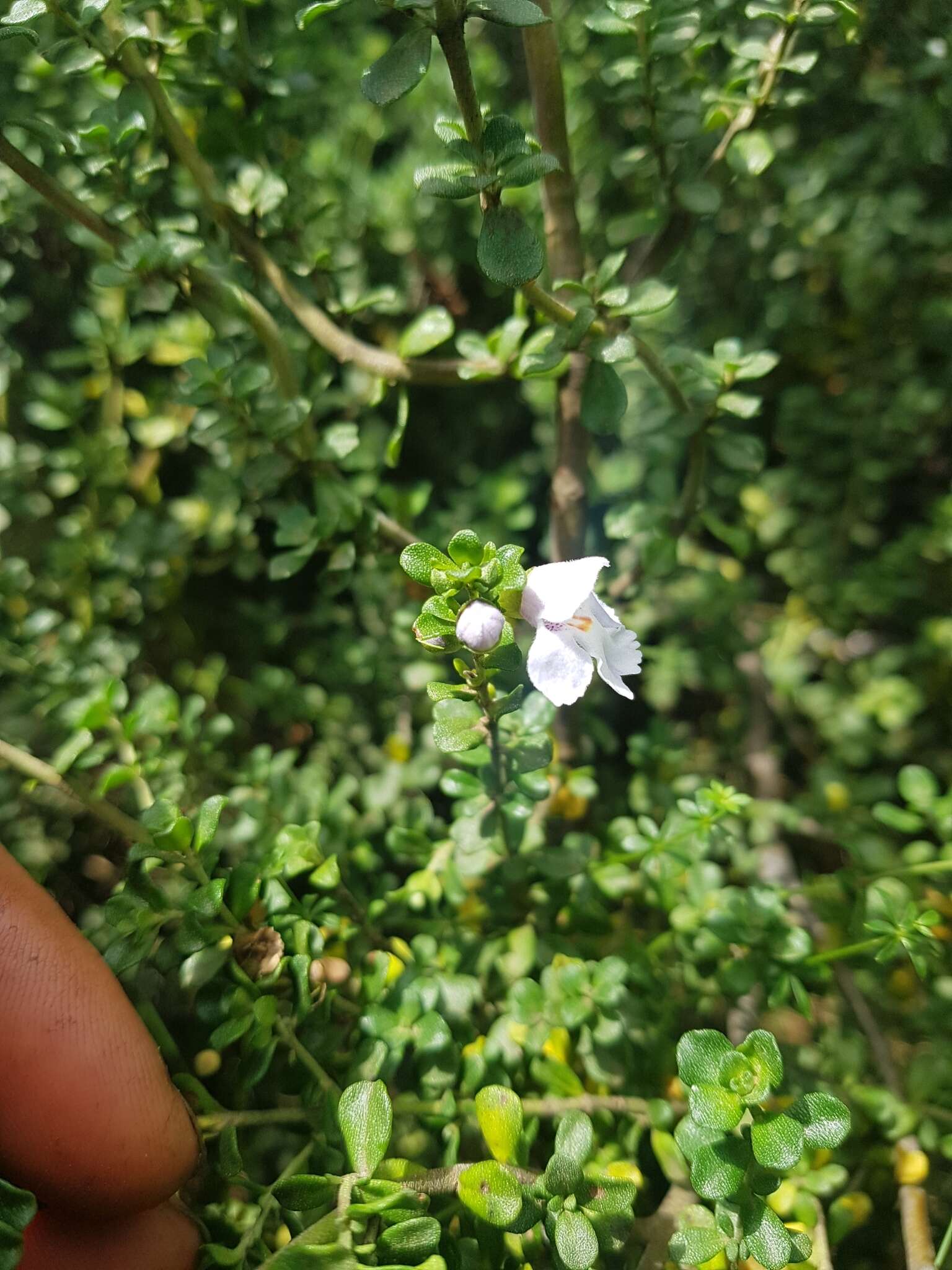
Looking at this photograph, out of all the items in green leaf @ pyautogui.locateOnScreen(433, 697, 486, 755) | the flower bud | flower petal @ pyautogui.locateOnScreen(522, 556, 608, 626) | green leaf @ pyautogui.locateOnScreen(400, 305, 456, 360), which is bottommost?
green leaf @ pyautogui.locateOnScreen(433, 697, 486, 755)

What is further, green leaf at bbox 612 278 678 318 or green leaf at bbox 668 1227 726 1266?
green leaf at bbox 612 278 678 318

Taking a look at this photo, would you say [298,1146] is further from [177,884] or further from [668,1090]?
[668,1090]

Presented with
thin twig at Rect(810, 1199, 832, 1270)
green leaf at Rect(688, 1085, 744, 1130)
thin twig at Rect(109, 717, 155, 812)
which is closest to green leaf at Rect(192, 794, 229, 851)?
thin twig at Rect(109, 717, 155, 812)

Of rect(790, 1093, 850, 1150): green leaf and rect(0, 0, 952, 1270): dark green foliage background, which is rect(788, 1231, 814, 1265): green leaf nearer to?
rect(790, 1093, 850, 1150): green leaf

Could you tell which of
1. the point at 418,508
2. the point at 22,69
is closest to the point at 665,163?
the point at 418,508

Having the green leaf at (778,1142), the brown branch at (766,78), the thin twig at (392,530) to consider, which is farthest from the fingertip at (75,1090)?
the brown branch at (766,78)

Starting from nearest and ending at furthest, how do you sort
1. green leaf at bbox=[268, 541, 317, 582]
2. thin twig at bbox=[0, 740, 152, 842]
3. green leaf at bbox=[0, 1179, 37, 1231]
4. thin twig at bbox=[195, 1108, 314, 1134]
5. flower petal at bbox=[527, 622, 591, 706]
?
green leaf at bbox=[0, 1179, 37, 1231], flower petal at bbox=[527, 622, 591, 706], thin twig at bbox=[195, 1108, 314, 1134], thin twig at bbox=[0, 740, 152, 842], green leaf at bbox=[268, 541, 317, 582]
